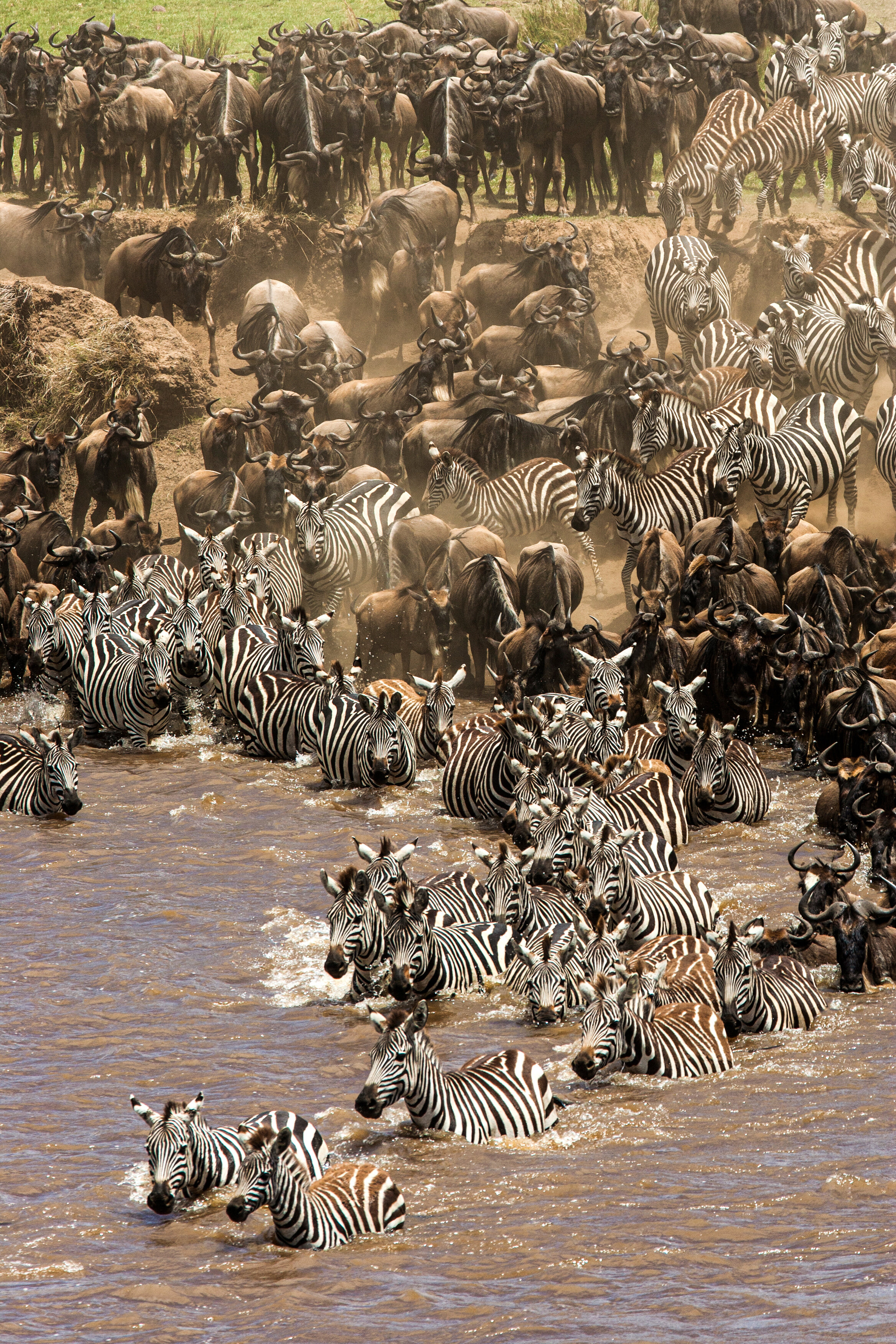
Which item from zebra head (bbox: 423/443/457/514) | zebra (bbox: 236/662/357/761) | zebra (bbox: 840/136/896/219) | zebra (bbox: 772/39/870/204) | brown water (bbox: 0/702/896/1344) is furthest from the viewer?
zebra (bbox: 772/39/870/204)

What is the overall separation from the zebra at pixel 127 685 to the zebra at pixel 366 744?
1.78 metres

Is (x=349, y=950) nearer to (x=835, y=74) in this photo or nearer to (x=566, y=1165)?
(x=566, y=1165)

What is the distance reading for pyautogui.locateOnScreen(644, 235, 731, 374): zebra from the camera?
21.6 m

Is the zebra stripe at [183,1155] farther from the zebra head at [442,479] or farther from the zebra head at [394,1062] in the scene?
the zebra head at [442,479]

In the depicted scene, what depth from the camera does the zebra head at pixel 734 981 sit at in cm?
922

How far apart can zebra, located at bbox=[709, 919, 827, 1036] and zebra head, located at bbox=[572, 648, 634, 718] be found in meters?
4.84

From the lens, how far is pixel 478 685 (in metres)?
17.1

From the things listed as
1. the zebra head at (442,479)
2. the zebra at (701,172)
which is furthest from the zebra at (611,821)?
the zebra at (701,172)

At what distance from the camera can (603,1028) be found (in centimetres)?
843

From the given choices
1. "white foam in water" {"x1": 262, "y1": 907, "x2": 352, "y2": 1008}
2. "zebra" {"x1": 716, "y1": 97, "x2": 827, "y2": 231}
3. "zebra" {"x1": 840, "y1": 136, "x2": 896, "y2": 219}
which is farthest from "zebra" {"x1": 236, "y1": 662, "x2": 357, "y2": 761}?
"zebra" {"x1": 840, "y1": 136, "x2": 896, "y2": 219}

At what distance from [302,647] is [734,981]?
8011mm

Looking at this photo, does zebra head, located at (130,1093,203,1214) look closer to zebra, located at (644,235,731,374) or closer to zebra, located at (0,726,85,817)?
zebra, located at (0,726,85,817)

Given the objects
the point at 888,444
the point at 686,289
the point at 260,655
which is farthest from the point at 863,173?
the point at 260,655

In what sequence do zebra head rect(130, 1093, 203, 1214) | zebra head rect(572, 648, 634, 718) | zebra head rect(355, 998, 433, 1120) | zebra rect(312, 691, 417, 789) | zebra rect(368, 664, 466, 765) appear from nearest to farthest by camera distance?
zebra head rect(130, 1093, 203, 1214) < zebra head rect(355, 998, 433, 1120) < zebra rect(312, 691, 417, 789) < zebra head rect(572, 648, 634, 718) < zebra rect(368, 664, 466, 765)
